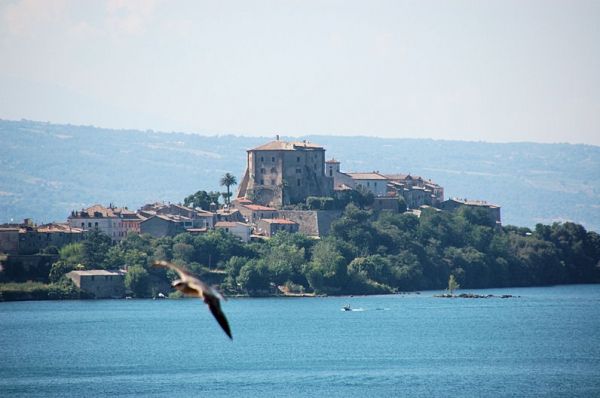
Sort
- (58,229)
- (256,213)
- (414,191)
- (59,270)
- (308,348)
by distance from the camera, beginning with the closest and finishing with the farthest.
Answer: (308,348) → (59,270) → (58,229) → (256,213) → (414,191)

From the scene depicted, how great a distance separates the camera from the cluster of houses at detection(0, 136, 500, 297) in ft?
409

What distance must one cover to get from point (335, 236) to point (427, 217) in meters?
13.9

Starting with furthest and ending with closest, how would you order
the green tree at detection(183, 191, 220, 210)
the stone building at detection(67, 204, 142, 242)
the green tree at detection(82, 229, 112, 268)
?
the green tree at detection(183, 191, 220, 210)
the stone building at detection(67, 204, 142, 242)
the green tree at detection(82, 229, 112, 268)

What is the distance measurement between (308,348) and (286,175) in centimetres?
5698

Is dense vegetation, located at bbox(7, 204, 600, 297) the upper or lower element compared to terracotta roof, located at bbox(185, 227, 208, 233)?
lower

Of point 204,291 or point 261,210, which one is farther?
point 261,210

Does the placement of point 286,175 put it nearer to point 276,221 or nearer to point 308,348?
point 276,221

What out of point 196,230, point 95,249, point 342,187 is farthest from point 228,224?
point 342,187

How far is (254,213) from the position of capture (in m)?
132

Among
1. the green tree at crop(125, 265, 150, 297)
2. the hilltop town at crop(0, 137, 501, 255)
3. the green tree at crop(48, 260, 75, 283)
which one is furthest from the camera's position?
the hilltop town at crop(0, 137, 501, 255)

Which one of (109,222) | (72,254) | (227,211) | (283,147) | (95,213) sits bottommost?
(72,254)

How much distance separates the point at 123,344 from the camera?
8119 cm

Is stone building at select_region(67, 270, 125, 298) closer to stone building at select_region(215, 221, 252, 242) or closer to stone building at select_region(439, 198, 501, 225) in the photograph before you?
stone building at select_region(215, 221, 252, 242)

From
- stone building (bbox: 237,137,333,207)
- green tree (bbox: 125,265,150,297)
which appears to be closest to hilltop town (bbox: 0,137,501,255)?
stone building (bbox: 237,137,333,207)
